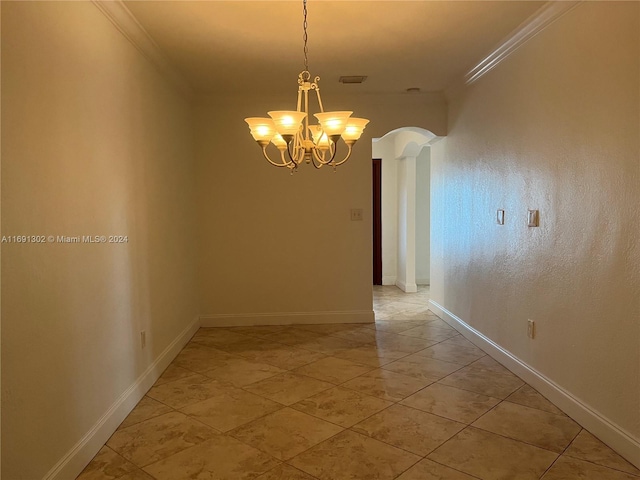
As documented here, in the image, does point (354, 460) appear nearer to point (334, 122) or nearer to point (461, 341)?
point (334, 122)

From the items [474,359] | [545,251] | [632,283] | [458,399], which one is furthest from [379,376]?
[632,283]

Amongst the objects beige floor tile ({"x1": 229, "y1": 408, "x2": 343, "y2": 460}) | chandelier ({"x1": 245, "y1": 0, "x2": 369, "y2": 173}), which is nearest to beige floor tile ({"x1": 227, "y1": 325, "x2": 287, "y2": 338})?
beige floor tile ({"x1": 229, "y1": 408, "x2": 343, "y2": 460})

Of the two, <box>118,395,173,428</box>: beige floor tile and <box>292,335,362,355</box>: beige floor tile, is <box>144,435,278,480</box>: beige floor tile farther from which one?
<box>292,335,362,355</box>: beige floor tile

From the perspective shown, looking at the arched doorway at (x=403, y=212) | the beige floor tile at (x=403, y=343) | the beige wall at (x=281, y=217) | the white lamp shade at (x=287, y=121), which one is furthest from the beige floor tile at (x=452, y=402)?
the arched doorway at (x=403, y=212)

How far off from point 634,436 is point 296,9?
2.82 meters

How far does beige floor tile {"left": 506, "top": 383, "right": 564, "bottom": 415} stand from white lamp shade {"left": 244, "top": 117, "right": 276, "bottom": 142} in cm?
219

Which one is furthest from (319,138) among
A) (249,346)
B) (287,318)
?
(287,318)

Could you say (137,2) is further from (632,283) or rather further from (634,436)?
(634,436)

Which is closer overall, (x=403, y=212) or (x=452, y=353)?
(x=452, y=353)

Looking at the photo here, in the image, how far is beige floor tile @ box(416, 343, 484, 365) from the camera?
3.70m

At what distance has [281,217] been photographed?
485cm

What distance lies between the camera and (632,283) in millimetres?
2168

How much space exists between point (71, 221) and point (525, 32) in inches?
115

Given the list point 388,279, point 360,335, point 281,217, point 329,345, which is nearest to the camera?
point 329,345
